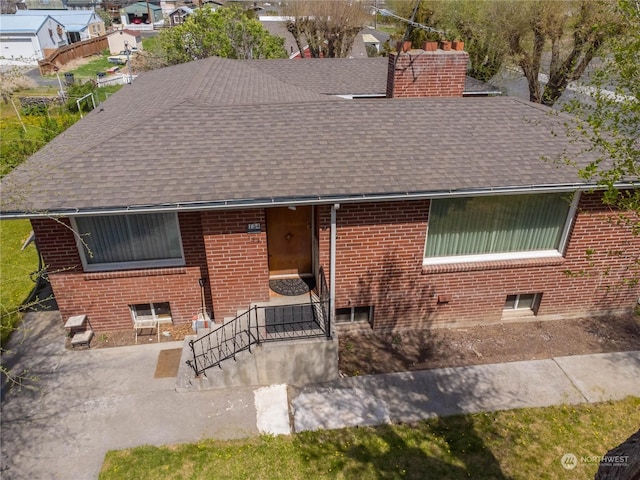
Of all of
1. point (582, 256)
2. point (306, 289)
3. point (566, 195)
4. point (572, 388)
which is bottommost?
point (572, 388)

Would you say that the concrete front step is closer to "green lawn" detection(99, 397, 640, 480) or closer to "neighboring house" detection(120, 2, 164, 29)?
"green lawn" detection(99, 397, 640, 480)

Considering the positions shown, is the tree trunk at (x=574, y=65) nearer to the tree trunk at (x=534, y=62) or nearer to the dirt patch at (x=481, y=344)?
the tree trunk at (x=534, y=62)

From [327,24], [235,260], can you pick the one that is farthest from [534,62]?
[235,260]

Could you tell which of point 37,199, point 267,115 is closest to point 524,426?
point 267,115

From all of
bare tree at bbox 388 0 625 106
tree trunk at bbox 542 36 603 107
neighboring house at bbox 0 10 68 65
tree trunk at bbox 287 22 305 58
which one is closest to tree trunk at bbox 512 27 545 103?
bare tree at bbox 388 0 625 106

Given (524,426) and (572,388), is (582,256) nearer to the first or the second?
(572,388)

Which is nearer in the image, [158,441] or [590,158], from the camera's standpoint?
[158,441]

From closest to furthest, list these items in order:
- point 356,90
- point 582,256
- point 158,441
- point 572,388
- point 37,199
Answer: point 158,441, point 37,199, point 572,388, point 582,256, point 356,90
